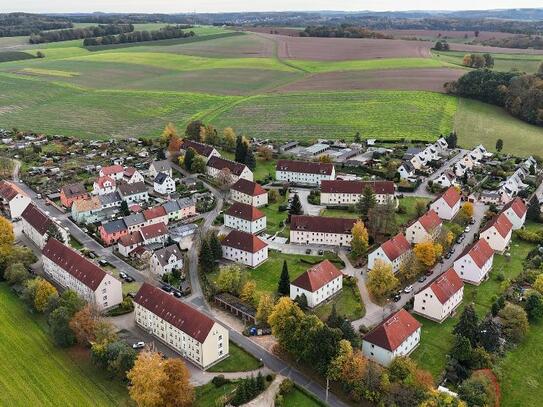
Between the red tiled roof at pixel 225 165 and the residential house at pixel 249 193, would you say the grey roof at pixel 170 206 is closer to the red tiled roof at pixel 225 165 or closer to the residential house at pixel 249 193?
the residential house at pixel 249 193

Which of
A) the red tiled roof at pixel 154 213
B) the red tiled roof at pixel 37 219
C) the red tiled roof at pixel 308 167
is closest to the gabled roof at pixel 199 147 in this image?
the red tiled roof at pixel 308 167

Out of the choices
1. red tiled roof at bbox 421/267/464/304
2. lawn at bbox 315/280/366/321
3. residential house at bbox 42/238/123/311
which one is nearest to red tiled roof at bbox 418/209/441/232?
red tiled roof at bbox 421/267/464/304

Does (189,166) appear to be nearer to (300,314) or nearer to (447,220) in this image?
(447,220)

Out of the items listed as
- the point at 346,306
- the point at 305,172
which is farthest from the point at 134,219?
the point at 346,306

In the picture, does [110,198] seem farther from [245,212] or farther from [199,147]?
[199,147]

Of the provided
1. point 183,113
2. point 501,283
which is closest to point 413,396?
point 501,283
